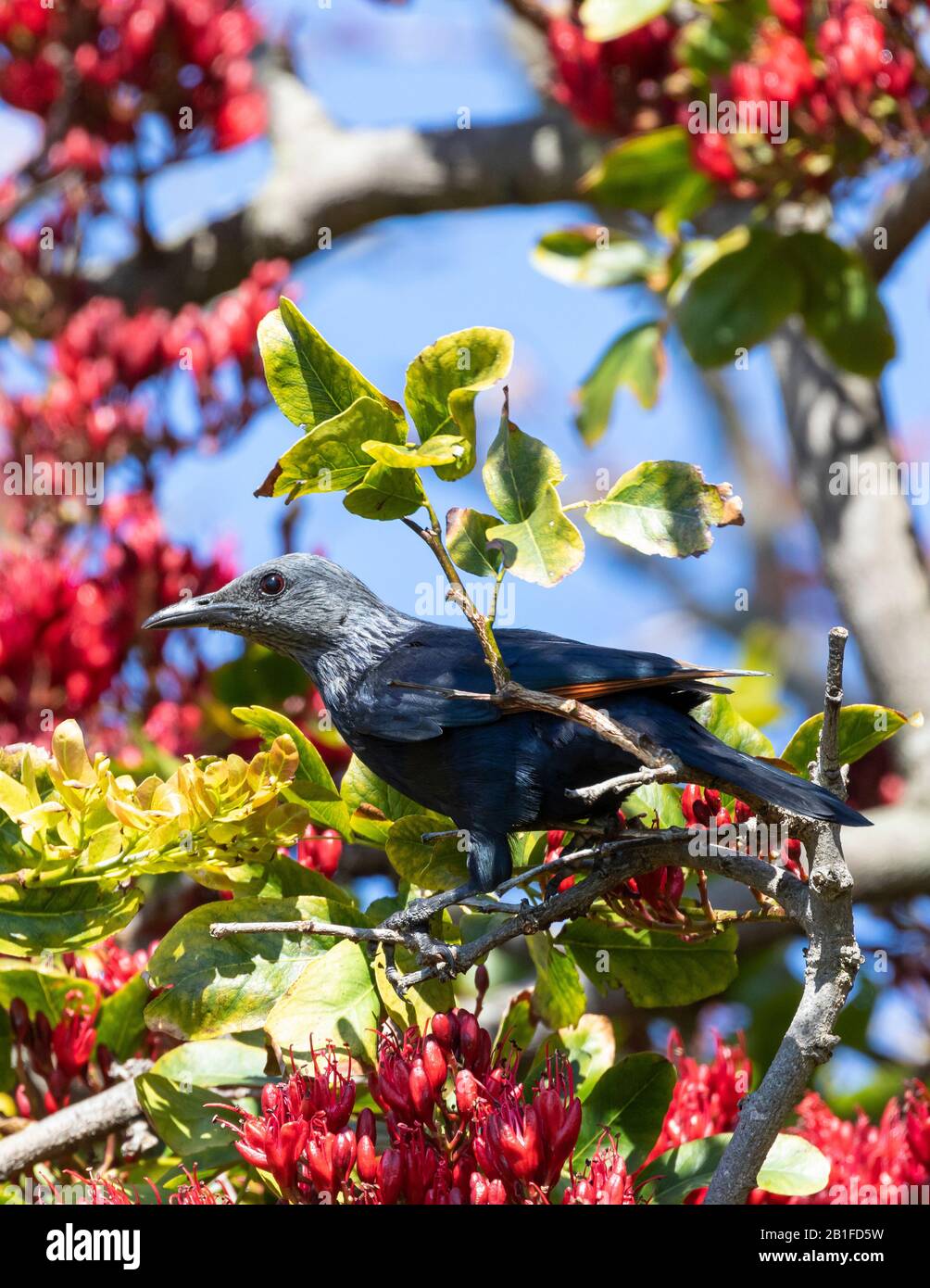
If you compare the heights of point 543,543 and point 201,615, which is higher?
point 543,543

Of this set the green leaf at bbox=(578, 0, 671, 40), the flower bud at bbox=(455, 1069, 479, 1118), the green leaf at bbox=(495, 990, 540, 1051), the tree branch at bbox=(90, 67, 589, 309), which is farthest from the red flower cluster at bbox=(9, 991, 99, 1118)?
the tree branch at bbox=(90, 67, 589, 309)

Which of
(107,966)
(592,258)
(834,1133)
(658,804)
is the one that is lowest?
(834,1133)

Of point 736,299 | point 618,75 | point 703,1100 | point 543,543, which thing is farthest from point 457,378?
point 618,75

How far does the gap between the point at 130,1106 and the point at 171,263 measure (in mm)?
3440

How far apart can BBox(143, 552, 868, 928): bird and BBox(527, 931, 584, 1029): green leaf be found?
0.23 m

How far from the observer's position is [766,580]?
706 cm

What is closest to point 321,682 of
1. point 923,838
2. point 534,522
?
point 534,522

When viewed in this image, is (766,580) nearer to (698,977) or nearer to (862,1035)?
(862,1035)

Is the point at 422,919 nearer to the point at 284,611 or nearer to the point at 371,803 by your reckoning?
the point at 371,803

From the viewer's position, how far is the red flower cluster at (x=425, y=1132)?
4.91ft

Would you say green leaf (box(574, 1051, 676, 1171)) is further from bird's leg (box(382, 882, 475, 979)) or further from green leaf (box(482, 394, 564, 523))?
green leaf (box(482, 394, 564, 523))

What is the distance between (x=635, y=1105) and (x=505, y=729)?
0.54m

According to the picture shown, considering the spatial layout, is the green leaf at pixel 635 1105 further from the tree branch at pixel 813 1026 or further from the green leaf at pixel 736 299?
the green leaf at pixel 736 299

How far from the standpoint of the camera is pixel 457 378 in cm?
157
